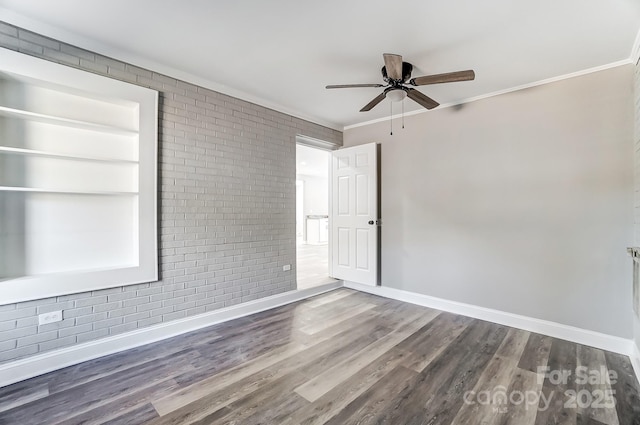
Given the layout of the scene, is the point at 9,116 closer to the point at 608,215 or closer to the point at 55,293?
the point at 55,293

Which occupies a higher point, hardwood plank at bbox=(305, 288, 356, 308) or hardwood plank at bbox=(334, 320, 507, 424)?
hardwood plank at bbox=(305, 288, 356, 308)

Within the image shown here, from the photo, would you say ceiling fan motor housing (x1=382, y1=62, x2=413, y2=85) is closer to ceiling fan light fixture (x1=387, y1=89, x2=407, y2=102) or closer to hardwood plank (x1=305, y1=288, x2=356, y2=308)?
ceiling fan light fixture (x1=387, y1=89, x2=407, y2=102)

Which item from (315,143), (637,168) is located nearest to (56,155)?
(315,143)

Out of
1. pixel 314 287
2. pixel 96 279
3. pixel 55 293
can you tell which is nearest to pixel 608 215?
pixel 314 287

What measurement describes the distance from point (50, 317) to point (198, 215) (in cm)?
142

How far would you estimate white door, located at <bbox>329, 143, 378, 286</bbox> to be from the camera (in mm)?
4246

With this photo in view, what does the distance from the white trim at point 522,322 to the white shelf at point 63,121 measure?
3.75m

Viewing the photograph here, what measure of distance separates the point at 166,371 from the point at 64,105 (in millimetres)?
2392

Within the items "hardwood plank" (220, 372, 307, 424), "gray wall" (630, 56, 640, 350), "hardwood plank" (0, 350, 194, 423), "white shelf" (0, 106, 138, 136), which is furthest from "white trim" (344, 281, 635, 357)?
"white shelf" (0, 106, 138, 136)

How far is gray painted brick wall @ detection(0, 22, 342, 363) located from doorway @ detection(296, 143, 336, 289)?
2871 millimetres

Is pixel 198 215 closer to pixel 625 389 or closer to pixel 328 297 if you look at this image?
pixel 328 297

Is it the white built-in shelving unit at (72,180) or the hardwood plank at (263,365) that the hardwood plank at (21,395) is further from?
the hardwood plank at (263,365)

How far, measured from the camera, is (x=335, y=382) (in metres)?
2.12

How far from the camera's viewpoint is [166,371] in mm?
2266
